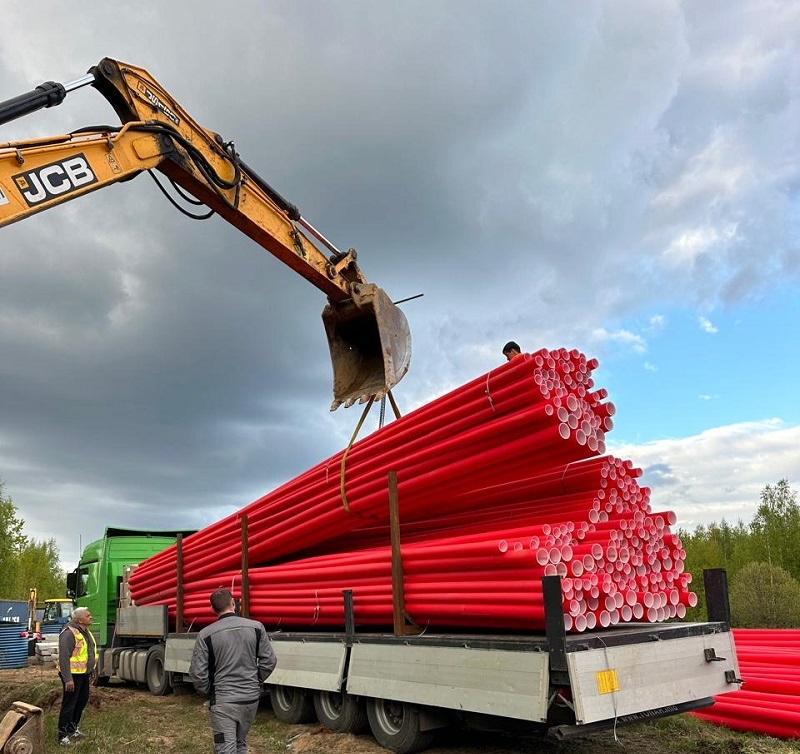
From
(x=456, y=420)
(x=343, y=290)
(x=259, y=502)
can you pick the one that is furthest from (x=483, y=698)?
(x=343, y=290)

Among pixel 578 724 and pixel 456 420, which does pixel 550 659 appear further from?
pixel 456 420

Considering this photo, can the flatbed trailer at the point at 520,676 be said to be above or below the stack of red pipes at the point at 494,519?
below

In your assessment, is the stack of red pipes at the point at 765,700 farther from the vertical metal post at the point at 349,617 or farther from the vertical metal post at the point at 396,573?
the vertical metal post at the point at 349,617

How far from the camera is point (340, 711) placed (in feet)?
25.3

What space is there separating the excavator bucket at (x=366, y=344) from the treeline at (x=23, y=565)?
107ft

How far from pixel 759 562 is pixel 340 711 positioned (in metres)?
24.9

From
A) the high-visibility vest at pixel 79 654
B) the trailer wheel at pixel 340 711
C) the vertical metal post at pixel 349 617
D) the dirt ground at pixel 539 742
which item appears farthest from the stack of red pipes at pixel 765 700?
the high-visibility vest at pixel 79 654

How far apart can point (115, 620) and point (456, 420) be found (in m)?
9.67

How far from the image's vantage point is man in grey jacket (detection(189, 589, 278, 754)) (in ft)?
18.0

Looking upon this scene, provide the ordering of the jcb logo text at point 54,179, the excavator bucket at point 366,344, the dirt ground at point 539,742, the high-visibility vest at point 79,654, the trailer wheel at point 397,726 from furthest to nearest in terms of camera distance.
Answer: the excavator bucket at point 366,344
the high-visibility vest at point 79,654
the dirt ground at point 539,742
the trailer wheel at point 397,726
the jcb logo text at point 54,179

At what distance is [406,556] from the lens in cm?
714

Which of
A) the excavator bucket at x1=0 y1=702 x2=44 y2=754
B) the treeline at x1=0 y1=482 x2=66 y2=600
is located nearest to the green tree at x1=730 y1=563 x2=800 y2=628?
the excavator bucket at x1=0 y1=702 x2=44 y2=754

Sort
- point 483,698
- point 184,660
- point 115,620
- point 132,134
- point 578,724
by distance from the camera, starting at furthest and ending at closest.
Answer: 1. point 115,620
2. point 184,660
3. point 132,134
4. point 483,698
5. point 578,724

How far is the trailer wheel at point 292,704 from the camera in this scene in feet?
27.3
